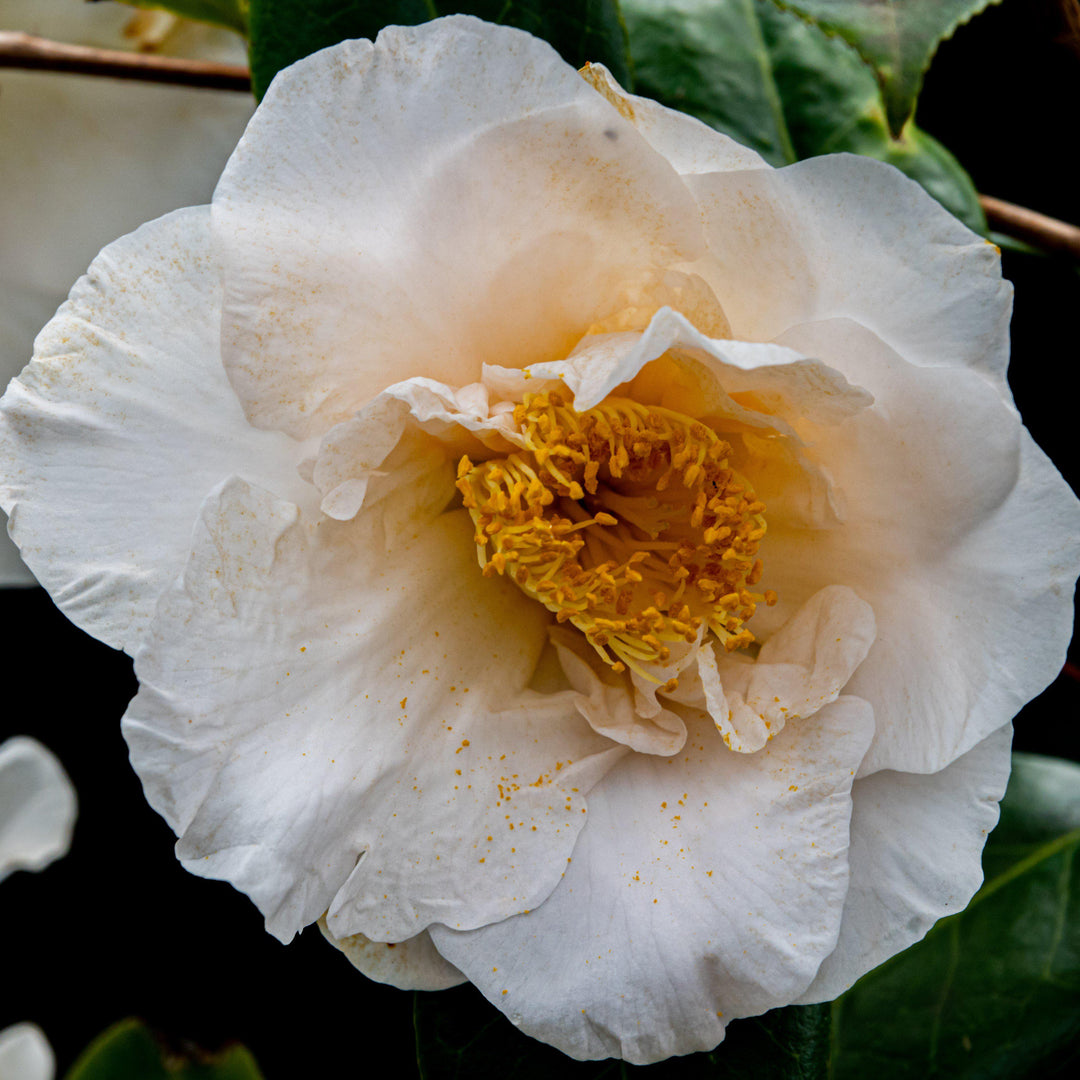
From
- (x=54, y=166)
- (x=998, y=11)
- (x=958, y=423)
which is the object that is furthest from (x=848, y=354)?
(x=54, y=166)

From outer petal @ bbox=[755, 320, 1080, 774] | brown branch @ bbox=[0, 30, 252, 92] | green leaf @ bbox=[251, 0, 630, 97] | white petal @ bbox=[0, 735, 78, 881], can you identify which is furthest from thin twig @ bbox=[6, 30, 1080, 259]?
white petal @ bbox=[0, 735, 78, 881]

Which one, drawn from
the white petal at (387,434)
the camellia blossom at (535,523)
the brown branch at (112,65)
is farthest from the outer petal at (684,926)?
the brown branch at (112,65)

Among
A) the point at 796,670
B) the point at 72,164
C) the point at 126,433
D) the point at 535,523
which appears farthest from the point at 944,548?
the point at 72,164

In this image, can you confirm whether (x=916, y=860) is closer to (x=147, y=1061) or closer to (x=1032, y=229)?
(x=1032, y=229)

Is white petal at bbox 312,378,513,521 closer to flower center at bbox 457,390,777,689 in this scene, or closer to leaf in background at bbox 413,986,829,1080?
flower center at bbox 457,390,777,689

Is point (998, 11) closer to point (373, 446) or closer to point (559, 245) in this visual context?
point (559, 245)

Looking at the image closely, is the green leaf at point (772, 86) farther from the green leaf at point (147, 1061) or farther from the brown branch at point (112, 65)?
the green leaf at point (147, 1061)
